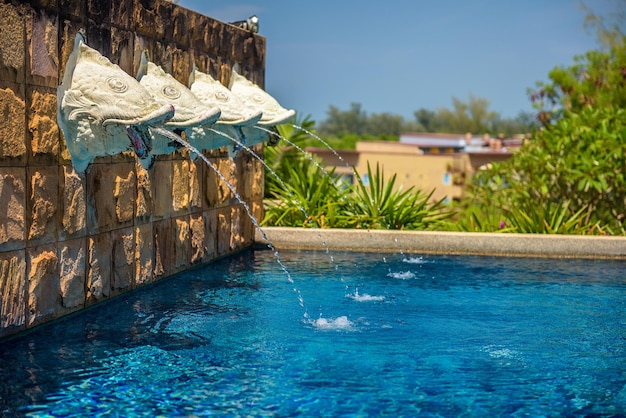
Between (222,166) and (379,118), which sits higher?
(379,118)

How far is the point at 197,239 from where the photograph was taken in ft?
33.7

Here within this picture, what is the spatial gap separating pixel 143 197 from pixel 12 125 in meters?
2.45

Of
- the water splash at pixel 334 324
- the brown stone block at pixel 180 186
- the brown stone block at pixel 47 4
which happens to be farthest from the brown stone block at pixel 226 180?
the brown stone block at pixel 47 4

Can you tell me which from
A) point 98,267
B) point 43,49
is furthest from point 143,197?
point 43,49

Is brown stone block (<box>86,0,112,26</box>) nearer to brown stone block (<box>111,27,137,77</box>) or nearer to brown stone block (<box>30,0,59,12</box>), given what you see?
brown stone block (<box>111,27,137,77</box>)

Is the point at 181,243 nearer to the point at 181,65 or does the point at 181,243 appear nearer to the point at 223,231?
the point at 223,231

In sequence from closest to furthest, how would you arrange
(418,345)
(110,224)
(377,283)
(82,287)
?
(418,345)
(82,287)
(110,224)
(377,283)

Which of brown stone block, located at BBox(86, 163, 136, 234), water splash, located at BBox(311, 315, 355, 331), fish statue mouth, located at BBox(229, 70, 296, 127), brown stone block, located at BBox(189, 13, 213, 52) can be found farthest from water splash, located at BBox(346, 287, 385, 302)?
brown stone block, located at BBox(189, 13, 213, 52)

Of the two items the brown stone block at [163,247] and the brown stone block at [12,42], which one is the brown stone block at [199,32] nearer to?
the brown stone block at [163,247]

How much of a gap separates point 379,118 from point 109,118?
11000cm

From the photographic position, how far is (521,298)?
8641mm

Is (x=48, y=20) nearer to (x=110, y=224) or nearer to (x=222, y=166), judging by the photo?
(x=110, y=224)

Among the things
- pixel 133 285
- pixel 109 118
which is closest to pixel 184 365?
pixel 109 118

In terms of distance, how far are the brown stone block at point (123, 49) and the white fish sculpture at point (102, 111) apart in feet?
2.56
